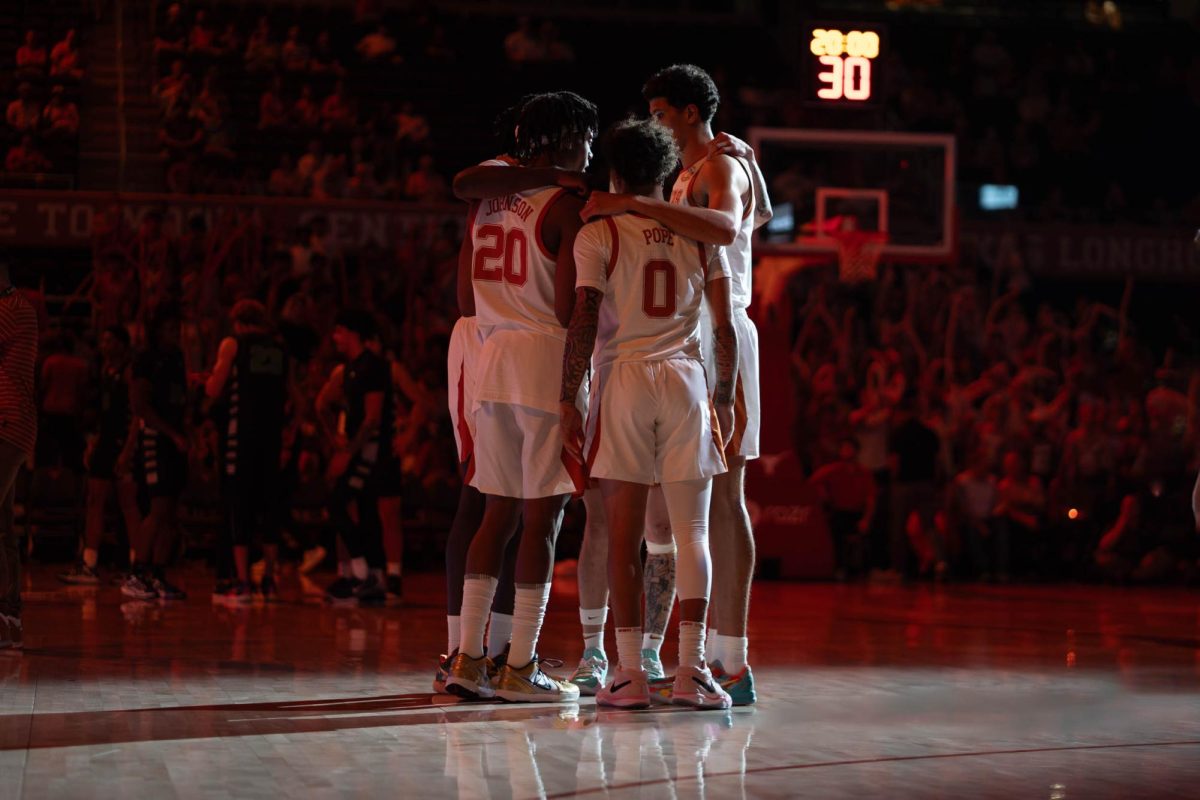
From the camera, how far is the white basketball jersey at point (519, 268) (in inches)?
218

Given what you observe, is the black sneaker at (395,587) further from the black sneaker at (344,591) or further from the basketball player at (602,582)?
the basketball player at (602,582)

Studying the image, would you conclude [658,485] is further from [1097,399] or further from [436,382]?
[1097,399]

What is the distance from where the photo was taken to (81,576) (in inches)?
431

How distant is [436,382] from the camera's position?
1382 cm

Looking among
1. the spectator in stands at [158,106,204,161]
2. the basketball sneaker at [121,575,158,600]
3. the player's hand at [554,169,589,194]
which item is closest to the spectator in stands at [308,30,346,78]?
the spectator in stands at [158,106,204,161]

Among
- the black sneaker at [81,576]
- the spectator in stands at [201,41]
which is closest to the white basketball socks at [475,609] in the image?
the black sneaker at [81,576]

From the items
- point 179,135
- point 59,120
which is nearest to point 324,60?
point 179,135

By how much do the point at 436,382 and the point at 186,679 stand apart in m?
7.84

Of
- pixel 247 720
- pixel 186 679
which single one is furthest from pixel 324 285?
pixel 247 720

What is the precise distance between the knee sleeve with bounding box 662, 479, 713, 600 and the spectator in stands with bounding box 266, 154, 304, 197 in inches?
526

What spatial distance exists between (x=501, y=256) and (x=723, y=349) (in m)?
0.82

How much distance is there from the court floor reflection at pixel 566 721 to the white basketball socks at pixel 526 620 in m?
0.23

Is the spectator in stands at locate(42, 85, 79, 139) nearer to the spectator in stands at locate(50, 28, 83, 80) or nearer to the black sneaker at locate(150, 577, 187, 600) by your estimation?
the spectator in stands at locate(50, 28, 83, 80)

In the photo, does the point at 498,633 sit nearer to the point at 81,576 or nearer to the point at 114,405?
the point at 114,405
